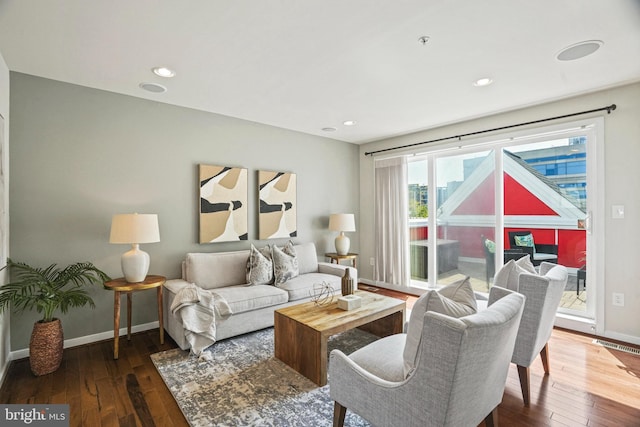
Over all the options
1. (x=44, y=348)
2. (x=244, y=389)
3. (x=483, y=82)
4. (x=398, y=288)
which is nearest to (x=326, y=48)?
(x=483, y=82)

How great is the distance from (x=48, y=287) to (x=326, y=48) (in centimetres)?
290

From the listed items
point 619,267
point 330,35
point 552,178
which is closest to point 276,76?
point 330,35

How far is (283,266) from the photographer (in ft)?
12.4

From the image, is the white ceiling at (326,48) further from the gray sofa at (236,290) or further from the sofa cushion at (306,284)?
the sofa cushion at (306,284)

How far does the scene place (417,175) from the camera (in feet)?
16.3

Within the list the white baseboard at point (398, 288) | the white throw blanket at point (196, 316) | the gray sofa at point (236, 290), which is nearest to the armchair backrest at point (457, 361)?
the white throw blanket at point (196, 316)

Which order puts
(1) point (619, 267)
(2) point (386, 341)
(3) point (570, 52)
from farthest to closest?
(1) point (619, 267) < (3) point (570, 52) < (2) point (386, 341)

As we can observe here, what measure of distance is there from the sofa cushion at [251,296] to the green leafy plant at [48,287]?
45.1 inches

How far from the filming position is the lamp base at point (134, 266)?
285cm

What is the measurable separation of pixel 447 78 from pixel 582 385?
2.70 m

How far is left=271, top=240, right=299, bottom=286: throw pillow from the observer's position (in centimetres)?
373

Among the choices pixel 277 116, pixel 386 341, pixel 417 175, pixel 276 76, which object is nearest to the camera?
pixel 386 341

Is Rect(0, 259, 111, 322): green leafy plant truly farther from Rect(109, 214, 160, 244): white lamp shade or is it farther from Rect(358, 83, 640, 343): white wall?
Rect(358, 83, 640, 343): white wall

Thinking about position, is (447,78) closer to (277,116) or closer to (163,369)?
(277,116)
